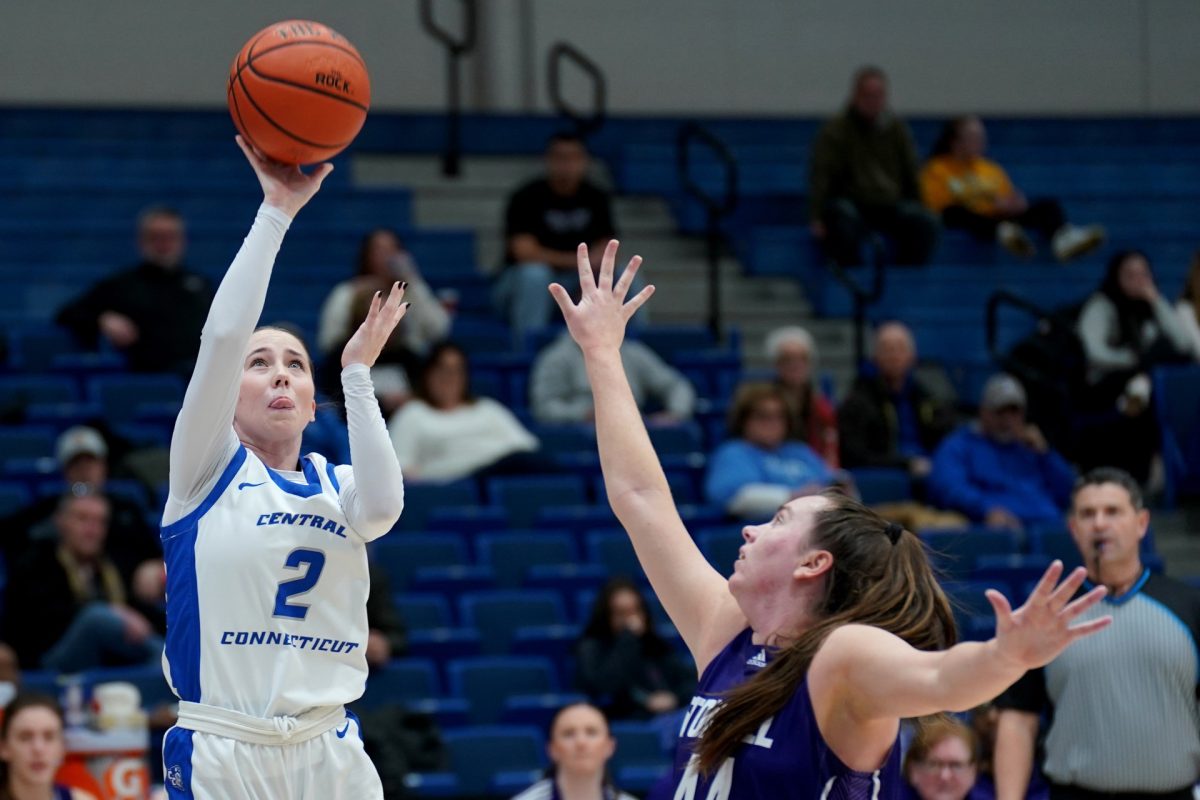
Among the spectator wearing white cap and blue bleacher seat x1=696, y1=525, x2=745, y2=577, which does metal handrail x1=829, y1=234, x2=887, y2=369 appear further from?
blue bleacher seat x1=696, y1=525, x2=745, y2=577

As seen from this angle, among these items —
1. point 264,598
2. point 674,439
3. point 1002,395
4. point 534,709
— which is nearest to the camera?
point 264,598

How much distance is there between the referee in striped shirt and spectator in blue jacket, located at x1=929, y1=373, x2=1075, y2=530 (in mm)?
4030

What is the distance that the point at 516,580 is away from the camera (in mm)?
8844

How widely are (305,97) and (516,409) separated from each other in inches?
255

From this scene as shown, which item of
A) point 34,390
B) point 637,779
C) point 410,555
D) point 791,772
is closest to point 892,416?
point 410,555

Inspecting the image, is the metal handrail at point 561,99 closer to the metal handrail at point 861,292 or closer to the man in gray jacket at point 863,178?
the man in gray jacket at point 863,178

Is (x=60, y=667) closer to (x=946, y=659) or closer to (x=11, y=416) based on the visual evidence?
(x=11, y=416)

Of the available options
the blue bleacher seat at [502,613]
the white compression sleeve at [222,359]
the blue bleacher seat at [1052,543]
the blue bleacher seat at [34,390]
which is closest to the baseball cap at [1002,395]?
the blue bleacher seat at [1052,543]

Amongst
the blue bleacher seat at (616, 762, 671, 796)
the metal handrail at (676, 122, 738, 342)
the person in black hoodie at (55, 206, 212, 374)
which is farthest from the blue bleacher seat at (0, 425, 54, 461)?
the metal handrail at (676, 122, 738, 342)

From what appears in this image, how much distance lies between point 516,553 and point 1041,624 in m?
6.26

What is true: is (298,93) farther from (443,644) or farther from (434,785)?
(443,644)

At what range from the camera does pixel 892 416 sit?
10.3 meters

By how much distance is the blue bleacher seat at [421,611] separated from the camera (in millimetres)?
8312

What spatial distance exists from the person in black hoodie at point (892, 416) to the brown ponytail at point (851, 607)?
22.2 ft
